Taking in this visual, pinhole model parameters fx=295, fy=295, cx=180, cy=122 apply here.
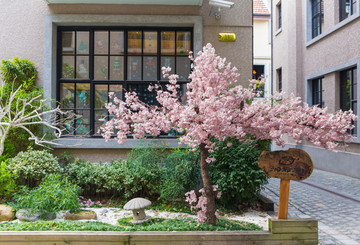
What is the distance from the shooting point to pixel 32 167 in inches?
220

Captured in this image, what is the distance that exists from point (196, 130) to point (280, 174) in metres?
0.98

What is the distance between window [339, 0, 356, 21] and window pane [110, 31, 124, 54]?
8145 mm

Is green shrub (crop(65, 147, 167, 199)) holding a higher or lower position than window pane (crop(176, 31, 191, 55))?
lower

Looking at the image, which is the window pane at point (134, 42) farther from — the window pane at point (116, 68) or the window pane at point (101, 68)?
the window pane at point (101, 68)

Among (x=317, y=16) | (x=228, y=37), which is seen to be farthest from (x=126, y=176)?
(x=317, y=16)

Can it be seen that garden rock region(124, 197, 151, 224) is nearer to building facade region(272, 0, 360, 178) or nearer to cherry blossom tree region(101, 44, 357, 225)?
cherry blossom tree region(101, 44, 357, 225)

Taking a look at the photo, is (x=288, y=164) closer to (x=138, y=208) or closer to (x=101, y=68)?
(x=138, y=208)

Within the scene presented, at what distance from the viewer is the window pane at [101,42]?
7000 mm

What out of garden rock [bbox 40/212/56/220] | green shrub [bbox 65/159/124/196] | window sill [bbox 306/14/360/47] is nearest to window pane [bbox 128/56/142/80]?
green shrub [bbox 65/159/124/196]

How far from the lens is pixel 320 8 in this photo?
490 inches

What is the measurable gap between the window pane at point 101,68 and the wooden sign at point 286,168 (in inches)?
196

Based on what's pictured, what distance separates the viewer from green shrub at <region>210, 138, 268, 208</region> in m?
5.18

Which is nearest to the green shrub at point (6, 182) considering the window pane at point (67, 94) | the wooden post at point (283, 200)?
the window pane at point (67, 94)

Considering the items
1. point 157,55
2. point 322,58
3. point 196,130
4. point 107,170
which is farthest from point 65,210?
point 322,58
